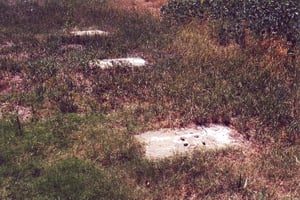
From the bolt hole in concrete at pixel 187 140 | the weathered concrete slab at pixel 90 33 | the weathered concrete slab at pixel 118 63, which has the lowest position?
the bolt hole in concrete at pixel 187 140

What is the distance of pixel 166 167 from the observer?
504cm

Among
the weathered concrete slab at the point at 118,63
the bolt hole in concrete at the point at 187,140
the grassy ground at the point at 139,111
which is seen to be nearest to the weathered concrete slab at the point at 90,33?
the grassy ground at the point at 139,111

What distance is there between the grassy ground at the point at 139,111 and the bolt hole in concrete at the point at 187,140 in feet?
0.48

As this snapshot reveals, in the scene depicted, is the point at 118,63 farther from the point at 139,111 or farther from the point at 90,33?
the point at 90,33

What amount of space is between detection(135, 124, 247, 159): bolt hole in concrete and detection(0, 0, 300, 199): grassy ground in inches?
5.8

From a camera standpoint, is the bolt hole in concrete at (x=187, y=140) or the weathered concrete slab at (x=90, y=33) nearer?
the bolt hole in concrete at (x=187, y=140)

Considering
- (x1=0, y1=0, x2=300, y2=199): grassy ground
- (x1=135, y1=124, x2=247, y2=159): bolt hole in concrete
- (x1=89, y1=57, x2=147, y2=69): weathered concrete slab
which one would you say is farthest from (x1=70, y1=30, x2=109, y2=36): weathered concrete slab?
(x1=135, y1=124, x2=247, y2=159): bolt hole in concrete

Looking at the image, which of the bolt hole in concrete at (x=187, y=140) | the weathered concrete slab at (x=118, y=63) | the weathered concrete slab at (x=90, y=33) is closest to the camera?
the bolt hole in concrete at (x=187, y=140)

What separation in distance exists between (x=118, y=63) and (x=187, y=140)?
9.59ft

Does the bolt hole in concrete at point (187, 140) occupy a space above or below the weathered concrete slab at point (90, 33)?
below

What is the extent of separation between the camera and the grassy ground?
475 centimetres

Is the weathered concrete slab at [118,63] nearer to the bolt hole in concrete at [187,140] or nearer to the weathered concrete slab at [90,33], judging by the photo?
the weathered concrete slab at [90,33]

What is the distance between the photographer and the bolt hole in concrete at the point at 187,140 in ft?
18.0

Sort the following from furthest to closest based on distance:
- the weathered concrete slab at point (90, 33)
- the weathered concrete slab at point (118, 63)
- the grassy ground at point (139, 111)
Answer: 1. the weathered concrete slab at point (90, 33)
2. the weathered concrete slab at point (118, 63)
3. the grassy ground at point (139, 111)
